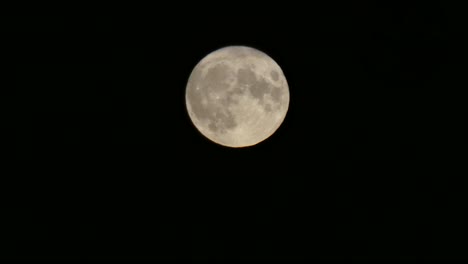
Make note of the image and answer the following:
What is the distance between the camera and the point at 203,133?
6.70 metres

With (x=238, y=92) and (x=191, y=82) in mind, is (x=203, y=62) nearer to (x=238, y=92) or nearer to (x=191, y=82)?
(x=191, y=82)

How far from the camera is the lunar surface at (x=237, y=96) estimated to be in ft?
20.5

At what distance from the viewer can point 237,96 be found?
6.20m

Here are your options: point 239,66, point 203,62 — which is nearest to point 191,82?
Result: point 203,62

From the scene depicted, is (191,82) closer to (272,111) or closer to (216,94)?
(216,94)

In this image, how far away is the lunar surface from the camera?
624 centimetres

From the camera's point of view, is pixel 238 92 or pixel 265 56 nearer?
pixel 238 92

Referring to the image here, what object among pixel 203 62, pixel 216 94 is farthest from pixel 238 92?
pixel 203 62

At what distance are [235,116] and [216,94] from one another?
0.35 meters

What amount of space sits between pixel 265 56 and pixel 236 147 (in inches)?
48.1

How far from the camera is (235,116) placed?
629 centimetres

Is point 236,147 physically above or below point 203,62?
below

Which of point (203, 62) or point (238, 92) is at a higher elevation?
point (203, 62)

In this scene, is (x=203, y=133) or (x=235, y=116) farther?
(x=203, y=133)
